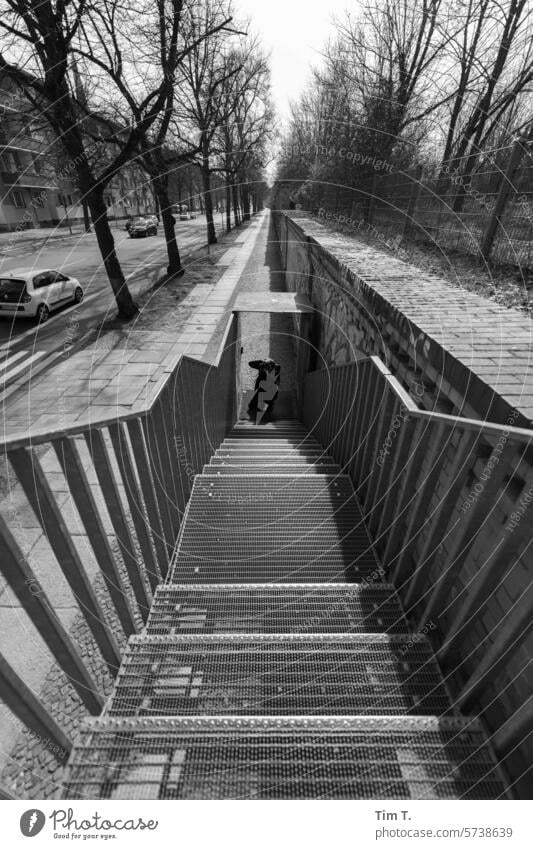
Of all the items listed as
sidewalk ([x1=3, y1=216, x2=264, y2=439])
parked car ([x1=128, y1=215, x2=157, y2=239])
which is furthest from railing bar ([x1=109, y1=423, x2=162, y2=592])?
parked car ([x1=128, y1=215, x2=157, y2=239])

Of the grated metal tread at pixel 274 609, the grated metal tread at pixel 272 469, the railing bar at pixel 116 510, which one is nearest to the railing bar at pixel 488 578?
the grated metal tread at pixel 274 609

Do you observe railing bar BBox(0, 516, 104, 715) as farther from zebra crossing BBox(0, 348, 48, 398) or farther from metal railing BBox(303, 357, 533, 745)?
zebra crossing BBox(0, 348, 48, 398)

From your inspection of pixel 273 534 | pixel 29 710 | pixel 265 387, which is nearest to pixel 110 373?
pixel 265 387

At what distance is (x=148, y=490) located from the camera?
94.0 inches

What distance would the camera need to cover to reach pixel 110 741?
1712 mm

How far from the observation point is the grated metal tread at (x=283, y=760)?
1578 millimetres

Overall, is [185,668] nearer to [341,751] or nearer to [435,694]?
[341,751]

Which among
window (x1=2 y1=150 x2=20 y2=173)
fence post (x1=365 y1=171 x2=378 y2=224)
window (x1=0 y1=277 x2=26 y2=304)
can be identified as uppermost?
window (x1=2 y1=150 x2=20 y2=173)

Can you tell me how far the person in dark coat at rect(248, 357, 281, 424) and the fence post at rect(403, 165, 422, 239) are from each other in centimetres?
462

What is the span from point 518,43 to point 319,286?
8.92m

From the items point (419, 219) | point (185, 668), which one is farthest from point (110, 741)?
point (419, 219)

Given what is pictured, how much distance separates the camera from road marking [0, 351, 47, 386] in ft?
26.4

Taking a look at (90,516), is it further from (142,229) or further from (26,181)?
(26,181)

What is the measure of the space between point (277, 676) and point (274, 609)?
0.45 m
